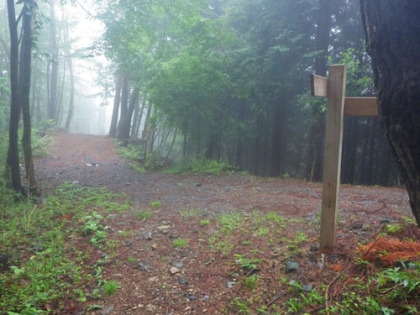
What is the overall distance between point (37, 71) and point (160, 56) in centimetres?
1198

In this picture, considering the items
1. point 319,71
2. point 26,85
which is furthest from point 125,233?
point 319,71

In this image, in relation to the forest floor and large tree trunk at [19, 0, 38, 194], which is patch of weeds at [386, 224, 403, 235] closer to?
the forest floor

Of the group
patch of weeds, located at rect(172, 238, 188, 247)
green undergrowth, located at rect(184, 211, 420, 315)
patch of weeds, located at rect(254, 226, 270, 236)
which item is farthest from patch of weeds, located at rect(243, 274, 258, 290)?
patch of weeds, located at rect(172, 238, 188, 247)

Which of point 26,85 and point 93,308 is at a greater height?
point 26,85

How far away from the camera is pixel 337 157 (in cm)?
314

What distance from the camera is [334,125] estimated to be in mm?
3148

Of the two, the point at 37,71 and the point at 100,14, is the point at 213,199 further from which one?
the point at 37,71

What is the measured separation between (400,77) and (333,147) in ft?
5.46

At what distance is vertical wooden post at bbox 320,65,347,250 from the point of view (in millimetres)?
3117

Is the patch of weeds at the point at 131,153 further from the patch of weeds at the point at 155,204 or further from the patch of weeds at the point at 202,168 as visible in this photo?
the patch of weeds at the point at 155,204

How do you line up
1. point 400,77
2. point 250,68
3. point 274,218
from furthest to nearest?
point 250,68 → point 274,218 → point 400,77

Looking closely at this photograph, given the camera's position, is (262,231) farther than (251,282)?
Yes

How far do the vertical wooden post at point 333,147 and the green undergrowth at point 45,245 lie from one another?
109 inches

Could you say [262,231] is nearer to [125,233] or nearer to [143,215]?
[125,233]
